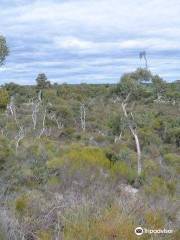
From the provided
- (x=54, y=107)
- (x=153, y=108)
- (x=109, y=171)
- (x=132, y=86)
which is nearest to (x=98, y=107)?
(x=153, y=108)

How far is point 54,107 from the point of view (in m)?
62.2

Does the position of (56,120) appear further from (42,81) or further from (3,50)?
(3,50)

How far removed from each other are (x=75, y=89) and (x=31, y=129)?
31.1 meters

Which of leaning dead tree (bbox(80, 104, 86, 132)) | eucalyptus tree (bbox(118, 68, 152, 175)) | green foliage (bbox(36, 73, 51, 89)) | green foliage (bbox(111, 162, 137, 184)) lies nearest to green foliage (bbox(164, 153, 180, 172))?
eucalyptus tree (bbox(118, 68, 152, 175))

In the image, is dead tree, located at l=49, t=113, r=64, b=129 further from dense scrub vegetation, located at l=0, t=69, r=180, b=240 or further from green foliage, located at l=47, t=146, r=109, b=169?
green foliage, located at l=47, t=146, r=109, b=169

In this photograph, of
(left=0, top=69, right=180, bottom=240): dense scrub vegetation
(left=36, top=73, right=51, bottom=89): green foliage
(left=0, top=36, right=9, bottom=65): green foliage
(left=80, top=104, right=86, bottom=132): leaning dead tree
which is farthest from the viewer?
(left=36, top=73, right=51, bottom=89): green foliage

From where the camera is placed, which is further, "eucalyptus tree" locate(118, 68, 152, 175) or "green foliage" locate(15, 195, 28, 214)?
"eucalyptus tree" locate(118, 68, 152, 175)

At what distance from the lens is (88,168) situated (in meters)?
23.3

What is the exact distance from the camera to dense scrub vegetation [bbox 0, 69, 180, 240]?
7.09m

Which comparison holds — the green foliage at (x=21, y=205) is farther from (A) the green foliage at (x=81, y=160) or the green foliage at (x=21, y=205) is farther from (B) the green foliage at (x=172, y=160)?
(B) the green foliage at (x=172, y=160)

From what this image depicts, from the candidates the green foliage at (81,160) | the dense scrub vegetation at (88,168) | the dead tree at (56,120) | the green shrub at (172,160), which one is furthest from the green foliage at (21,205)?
the dead tree at (56,120)

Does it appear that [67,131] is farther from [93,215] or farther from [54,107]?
[93,215]

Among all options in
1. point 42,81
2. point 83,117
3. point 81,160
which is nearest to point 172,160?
point 81,160

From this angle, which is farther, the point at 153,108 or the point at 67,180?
the point at 153,108
